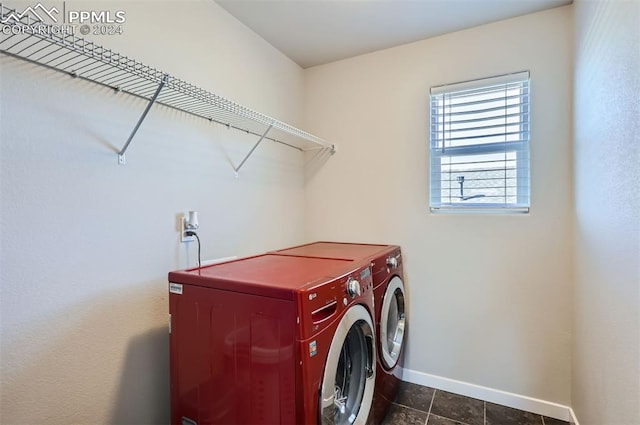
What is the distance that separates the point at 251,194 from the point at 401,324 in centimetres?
132

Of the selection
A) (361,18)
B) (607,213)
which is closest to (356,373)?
(607,213)

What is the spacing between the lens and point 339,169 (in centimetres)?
249

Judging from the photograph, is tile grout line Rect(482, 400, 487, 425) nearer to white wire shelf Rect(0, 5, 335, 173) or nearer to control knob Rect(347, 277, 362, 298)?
control knob Rect(347, 277, 362, 298)

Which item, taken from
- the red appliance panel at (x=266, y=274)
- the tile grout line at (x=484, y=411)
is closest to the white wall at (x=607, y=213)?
the tile grout line at (x=484, y=411)

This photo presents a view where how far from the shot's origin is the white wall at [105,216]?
103 cm

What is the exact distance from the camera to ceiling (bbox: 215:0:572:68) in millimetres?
1784

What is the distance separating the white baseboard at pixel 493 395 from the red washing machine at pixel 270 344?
0.91m

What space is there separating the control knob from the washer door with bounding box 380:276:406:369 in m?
0.45

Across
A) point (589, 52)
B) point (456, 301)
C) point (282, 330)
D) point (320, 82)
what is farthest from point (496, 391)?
point (320, 82)

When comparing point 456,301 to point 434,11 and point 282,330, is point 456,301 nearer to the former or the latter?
point 282,330

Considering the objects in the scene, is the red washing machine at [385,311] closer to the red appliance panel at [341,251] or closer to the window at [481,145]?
the red appliance panel at [341,251]

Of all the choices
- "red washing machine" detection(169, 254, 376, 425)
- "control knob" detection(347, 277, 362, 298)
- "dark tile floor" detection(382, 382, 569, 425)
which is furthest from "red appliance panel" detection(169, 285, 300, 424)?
"dark tile floor" detection(382, 382, 569, 425)

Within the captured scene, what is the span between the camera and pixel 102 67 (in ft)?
4.04

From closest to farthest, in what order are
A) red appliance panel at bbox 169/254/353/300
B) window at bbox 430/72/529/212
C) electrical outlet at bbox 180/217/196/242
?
red appliance panel at bbox 169/254/353/300 → electrical outlet at bbox 180/217/196/242 → window at bbox 430/72/529/212
